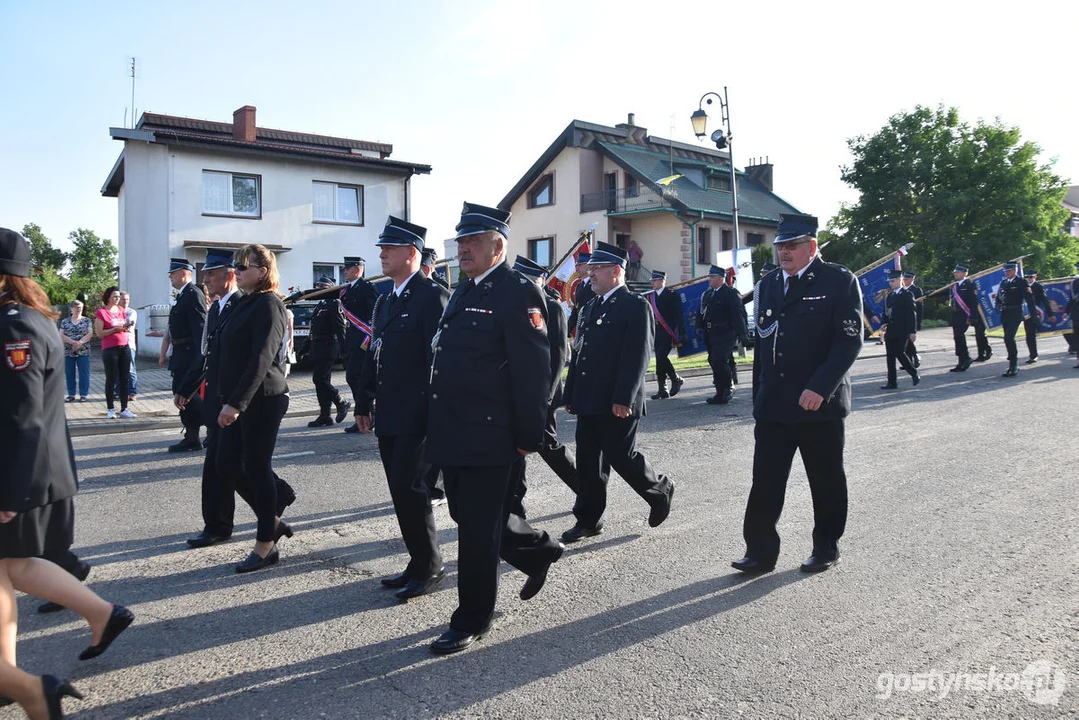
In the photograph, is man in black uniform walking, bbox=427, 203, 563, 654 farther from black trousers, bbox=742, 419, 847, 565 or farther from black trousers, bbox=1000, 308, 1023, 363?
black trousers, bbox=1000, 308, 1023, 363

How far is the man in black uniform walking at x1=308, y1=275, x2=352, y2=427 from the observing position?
10.7m

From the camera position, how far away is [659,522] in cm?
561

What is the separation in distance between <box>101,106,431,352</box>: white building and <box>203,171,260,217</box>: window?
31mm

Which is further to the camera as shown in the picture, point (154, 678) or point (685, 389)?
point (685, 389)

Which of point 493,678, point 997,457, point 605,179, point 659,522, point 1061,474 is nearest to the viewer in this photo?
point 493,678

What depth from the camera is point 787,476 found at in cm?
A: 472

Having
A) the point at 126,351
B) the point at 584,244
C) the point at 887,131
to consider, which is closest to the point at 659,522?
the point at 126,351

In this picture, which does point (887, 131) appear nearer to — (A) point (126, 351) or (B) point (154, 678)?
(A) point (126, 351)

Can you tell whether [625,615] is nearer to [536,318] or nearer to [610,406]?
[536,318]

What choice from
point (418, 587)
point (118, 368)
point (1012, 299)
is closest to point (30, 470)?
point (418, 587)

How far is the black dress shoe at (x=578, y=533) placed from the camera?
5.45m

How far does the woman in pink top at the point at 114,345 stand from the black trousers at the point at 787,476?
375 inches

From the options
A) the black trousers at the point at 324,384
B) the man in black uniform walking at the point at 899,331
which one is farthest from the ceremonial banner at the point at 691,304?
the black trousers at the point at 324,384

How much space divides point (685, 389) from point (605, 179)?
28464mm
